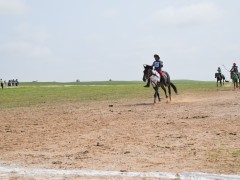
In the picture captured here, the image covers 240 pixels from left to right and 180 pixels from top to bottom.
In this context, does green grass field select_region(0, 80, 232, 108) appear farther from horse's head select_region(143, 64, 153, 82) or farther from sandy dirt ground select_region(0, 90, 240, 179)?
sandy dirt ground select_region(0, 90, 240, 179)

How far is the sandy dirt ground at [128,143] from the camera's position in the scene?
915cm

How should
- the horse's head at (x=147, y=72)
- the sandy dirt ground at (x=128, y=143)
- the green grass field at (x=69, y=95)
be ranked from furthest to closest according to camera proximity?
the green grass field at (x=69, y=95) → the horse's head at (x=147, y=72) → the sandy dirt ground at (x=128, y=143)

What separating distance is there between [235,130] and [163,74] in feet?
45.3

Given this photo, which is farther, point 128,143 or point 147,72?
point 147,72

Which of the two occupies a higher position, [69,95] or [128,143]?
[69,95]

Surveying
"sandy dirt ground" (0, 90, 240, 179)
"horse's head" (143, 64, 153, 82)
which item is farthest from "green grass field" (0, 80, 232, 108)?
"sandy dirt ground" (0, 90, 240, 179)

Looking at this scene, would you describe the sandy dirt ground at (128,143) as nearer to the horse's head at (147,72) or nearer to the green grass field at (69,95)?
the horse's head at (147,72)

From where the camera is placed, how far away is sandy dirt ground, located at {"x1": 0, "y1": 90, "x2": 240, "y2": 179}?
9.15 metres

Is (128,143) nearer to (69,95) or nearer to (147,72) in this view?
(147,72)

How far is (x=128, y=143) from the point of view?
1195cm

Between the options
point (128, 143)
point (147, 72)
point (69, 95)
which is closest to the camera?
point (128, 143)

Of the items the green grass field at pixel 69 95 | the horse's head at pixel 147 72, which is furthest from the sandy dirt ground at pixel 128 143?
the green grass field at pixel 69 95

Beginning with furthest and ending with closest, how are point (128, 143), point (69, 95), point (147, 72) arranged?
point (69, 95), point (147, 72), point (128, 143)

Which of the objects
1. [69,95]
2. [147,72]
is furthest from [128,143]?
[69,95]
